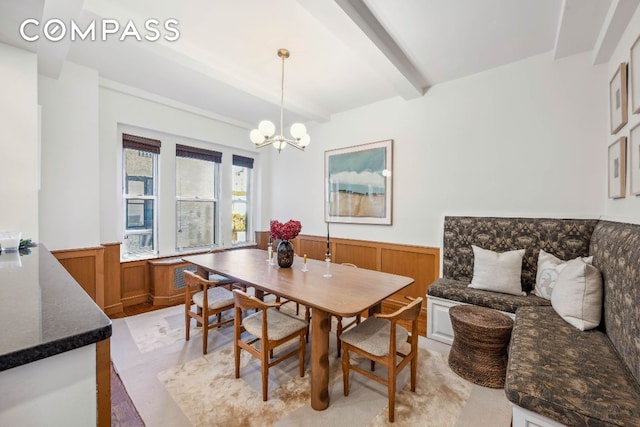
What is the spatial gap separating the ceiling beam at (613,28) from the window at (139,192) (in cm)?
474

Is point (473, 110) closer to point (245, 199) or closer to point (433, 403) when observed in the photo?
point (433, 403)

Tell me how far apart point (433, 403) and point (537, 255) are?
175cm

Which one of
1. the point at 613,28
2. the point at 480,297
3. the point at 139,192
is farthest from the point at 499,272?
the point at 139,192

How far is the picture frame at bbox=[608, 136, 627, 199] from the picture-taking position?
2.01m

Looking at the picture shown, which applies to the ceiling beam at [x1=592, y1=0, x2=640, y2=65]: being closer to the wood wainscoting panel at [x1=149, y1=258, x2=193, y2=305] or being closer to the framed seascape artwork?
the framed seascape artwork

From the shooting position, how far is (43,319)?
0.78 metres

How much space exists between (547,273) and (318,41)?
9.57 ft

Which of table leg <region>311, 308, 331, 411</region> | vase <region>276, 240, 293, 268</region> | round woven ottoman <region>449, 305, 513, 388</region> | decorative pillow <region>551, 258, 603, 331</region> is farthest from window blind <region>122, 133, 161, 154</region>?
decorative pillow <region>551, 258, 603, 331</region>

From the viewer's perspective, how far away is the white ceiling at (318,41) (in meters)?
2.02

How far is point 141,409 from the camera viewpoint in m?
1.83

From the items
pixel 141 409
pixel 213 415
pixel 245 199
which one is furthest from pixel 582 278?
pixel 245 199

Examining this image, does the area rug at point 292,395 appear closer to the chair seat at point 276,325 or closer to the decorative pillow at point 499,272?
the chair seat at point 276,325

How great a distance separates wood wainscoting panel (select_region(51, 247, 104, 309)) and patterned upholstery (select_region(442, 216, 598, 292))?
392cm

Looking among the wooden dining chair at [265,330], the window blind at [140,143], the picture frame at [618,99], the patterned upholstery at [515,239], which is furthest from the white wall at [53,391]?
the window blind at [140,143]
